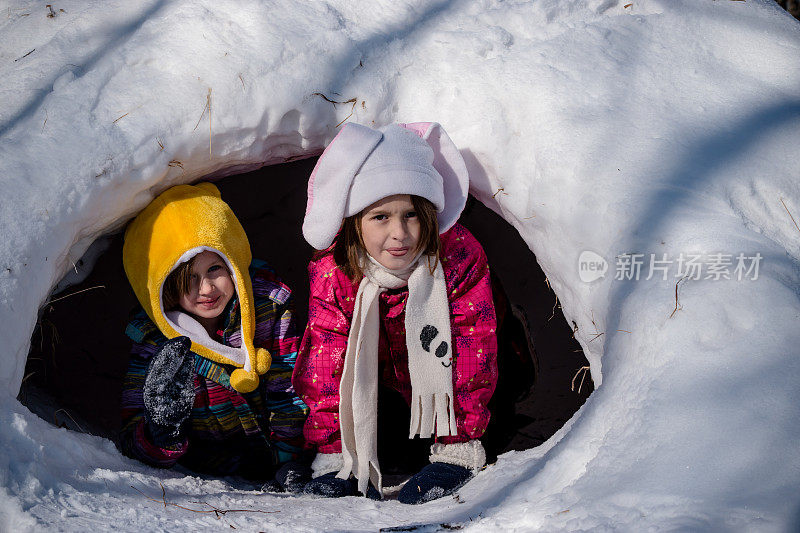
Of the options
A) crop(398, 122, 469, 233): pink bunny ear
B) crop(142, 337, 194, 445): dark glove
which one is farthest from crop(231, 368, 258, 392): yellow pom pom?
crop(398, 122, 469, 233): pink bunny ear

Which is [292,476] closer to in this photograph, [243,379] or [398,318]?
[243,379]

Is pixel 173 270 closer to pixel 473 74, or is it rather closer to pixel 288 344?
pixel 288 344

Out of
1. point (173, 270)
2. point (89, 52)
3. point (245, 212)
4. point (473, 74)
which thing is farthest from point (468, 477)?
point (89, 52)

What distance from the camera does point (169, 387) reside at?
6.27 feet

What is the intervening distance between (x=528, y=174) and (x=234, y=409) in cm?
122

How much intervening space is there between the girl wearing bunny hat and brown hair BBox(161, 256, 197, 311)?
15.0 inches

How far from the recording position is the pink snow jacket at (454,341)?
6.69ft

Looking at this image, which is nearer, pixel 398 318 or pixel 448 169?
pixel 448 169

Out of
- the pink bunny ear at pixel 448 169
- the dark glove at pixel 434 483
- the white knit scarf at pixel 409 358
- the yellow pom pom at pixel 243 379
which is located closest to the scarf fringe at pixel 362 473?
the white knit scarf at pixel 409 358

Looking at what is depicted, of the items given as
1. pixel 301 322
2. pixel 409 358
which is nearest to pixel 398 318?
pixel 409 358

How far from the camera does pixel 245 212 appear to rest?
9.11 feet

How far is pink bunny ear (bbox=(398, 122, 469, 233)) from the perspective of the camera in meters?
1.93

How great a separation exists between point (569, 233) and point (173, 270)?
1181 mm

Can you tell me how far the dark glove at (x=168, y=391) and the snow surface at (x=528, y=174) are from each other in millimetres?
188
